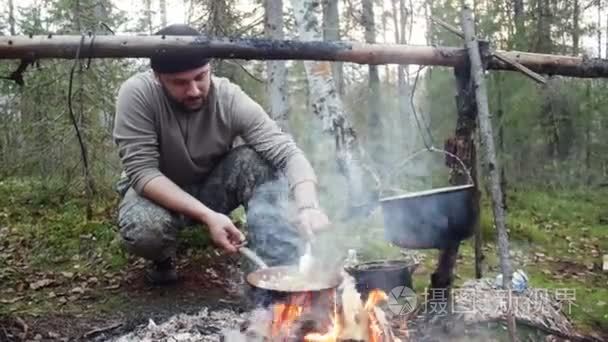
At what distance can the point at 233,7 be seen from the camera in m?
9.06

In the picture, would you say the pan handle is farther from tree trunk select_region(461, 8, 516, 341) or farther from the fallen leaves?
the fallen leaves

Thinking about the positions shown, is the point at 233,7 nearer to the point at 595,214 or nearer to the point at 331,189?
the point at 331,189

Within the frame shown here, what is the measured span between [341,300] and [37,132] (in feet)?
20.0

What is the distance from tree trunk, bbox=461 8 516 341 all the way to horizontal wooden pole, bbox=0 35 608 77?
5.9 inches

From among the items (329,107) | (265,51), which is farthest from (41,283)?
(329,107)

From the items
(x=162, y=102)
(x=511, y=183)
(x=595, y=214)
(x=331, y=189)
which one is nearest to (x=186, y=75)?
(x=162, y=102)

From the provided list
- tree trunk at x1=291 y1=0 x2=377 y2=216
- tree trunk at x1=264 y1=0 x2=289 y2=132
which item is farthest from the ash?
tree trunk at x1=264 y1=0 x2=289 y2=132

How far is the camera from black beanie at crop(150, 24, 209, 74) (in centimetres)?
315

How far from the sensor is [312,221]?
119 inches

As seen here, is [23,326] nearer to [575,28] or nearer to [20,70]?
[20,70]

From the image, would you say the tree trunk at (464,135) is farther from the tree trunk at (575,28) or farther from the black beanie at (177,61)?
the tree trunk at (575,28)

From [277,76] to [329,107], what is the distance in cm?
134

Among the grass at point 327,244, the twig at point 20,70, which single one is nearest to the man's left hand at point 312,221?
the grass at point 327,244

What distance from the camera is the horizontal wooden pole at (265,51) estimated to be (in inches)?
118
